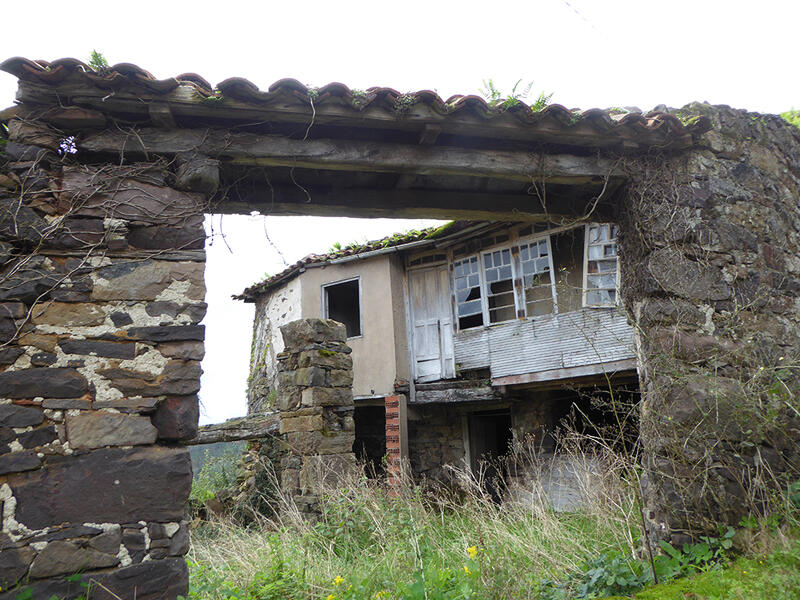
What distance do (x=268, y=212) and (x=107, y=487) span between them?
2.02 meters

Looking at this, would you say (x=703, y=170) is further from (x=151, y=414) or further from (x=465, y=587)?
(x=151, y=414)

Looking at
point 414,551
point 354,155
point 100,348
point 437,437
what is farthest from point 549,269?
point 100,348

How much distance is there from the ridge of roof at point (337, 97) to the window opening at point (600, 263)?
5.37m

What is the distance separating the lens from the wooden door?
11641mm

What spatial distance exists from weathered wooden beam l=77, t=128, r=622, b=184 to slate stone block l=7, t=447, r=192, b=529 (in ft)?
5.79

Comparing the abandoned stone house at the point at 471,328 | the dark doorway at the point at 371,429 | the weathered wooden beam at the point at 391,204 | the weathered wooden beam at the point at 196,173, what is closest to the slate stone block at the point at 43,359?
the weathered wooden beam at the point at 196,173

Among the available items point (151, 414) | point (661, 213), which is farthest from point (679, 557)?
point (151, 414)

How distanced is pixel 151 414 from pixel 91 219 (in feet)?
3.81

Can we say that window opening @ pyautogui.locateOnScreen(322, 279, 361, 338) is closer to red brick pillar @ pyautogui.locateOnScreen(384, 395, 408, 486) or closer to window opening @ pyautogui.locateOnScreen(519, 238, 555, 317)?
red brick pillar @ pyautogui.locateOnScreen(384, 395, 408, 486)

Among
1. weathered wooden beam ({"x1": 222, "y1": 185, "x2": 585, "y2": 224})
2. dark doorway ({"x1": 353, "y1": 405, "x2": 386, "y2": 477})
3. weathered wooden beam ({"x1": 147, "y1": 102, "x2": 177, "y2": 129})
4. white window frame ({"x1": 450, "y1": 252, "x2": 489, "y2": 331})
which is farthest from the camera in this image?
dark doorway ({"x1": 353, "y1": 405, "x2": 386, "y2": 477})

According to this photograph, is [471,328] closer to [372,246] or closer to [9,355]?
[372,246]

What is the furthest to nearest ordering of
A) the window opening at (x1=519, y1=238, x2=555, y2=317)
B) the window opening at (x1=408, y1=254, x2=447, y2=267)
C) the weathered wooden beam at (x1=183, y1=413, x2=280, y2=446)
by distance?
the window opening at (x1=408, y1=254, x2=447, y2=267) → the window opening at (x1=519, y1=238, x2=555, y2=317) → the weathered wooden beam at (x1=183, y1=413, x2=280, y2=446)

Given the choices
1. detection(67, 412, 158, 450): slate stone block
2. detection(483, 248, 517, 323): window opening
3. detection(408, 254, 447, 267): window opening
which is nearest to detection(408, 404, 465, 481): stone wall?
detection(483, 248, 517, 323): window opening

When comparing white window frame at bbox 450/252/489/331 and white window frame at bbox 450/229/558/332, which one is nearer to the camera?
white window frame at bbox 450/229/558/332
